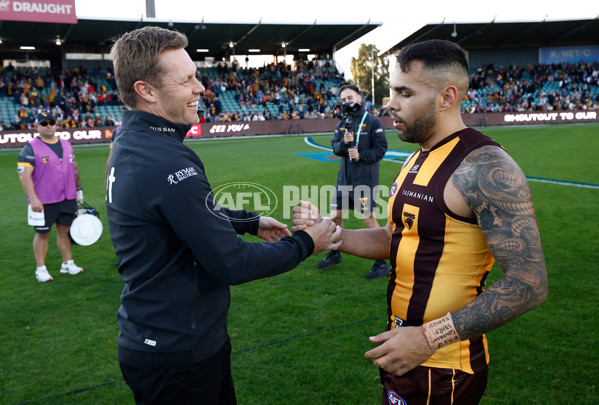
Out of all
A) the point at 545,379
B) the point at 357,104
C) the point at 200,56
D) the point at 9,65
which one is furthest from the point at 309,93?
the point at 545,379

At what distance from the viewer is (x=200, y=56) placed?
48469 mm

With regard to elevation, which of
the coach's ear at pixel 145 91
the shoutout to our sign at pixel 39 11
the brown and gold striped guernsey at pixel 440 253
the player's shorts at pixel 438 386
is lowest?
the player's shorts at pixel 438 386

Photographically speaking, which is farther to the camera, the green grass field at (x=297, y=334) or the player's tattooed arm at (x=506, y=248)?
the green grass field at (x=297, y=334)

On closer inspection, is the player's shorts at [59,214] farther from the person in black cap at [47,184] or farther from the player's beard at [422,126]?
the player's beard at [422,126]

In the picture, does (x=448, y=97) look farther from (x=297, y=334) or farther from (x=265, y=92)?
(x=265, y=92)

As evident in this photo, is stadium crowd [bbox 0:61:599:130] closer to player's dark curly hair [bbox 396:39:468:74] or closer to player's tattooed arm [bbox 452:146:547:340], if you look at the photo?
player's dark curly hair [bbox 396:39:468:74]

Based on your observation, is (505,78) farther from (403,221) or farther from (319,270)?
(403,221)

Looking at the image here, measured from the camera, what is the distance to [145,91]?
227cm

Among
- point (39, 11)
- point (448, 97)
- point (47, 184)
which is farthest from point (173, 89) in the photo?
point (39, 11)

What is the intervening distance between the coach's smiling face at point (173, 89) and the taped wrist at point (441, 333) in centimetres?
152

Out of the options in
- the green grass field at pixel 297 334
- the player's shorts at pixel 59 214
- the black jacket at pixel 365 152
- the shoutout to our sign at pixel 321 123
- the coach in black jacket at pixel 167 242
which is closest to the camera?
the coach in black jacket at pixel 167 242

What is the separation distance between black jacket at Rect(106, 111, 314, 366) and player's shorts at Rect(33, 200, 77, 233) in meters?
5.27

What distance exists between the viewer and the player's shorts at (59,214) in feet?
A: 22.7

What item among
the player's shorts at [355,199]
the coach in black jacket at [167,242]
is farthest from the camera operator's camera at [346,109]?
the coach in black jacket at [167,242]
